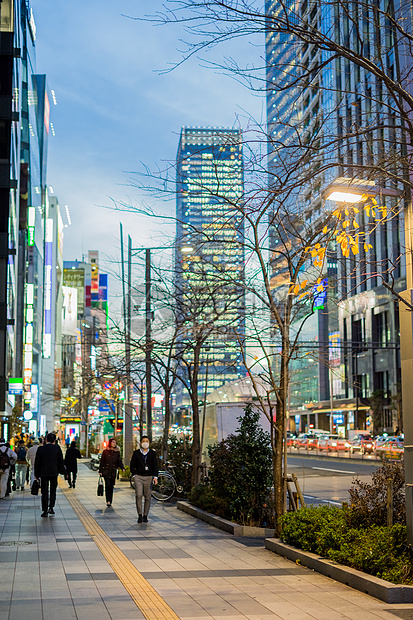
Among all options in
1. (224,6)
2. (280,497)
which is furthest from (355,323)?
(224,6)

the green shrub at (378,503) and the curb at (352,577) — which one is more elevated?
the green shrub at (378,503)

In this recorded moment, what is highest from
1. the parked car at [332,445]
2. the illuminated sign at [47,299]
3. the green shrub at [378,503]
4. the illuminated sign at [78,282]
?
the illuminated sign at [78,282]

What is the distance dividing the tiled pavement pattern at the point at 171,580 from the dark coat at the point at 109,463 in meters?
4.95

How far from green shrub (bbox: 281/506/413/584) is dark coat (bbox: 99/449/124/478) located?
9634 mm

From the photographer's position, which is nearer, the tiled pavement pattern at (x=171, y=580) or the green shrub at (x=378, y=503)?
the tiled pavement pattern at (x=171, y=580)

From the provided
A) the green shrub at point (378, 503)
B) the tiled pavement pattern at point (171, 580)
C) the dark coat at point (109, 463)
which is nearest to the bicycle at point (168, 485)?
the dark coat at point (109, 463)

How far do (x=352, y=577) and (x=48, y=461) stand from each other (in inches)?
405

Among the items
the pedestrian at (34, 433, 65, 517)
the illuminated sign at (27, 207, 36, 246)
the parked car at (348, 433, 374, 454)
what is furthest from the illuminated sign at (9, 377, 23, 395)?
the pedestrian at (34, 433, 65, 517)

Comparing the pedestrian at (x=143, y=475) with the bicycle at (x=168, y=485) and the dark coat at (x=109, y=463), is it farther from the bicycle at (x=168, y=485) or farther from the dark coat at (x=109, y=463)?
the bicycle at (x=168, y=485)

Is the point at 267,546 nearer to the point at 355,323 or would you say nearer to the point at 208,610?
the point at 208,610

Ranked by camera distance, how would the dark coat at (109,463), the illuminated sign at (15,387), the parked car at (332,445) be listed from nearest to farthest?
the dark coat at (109,463), the illuminated sign at (15,387), the parked car at (332,445)

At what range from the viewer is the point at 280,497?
1348 cm

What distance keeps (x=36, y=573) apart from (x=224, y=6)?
718 cm

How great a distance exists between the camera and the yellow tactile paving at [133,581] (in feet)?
25.1
